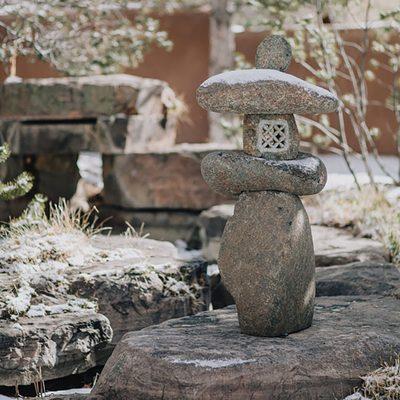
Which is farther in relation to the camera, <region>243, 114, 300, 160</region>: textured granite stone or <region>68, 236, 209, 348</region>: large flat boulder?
<region>68, 236, 209, 348</region>: large flat boulder

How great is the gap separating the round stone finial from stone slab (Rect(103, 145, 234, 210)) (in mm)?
5116

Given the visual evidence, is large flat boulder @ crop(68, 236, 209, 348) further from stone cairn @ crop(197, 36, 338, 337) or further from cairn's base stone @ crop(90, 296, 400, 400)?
stone cairn @ crop(197, 36, 338, 337)

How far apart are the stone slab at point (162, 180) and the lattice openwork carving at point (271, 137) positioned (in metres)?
5.24

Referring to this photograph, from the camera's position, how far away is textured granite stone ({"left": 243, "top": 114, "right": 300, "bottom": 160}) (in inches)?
206

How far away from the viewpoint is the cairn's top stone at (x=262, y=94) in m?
5.05

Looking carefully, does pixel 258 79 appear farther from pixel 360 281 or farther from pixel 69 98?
pixel 69 98

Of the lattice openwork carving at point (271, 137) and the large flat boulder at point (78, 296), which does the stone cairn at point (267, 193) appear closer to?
the lattice openwork carving at point (271, 137)

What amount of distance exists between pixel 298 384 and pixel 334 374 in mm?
210

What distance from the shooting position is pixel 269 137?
5.23 m

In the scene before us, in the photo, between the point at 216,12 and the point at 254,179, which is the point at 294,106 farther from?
the point at 216,12

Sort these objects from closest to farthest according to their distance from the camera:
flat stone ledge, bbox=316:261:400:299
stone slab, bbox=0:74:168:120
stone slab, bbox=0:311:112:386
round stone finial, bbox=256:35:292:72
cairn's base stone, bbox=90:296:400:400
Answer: cairn's base stone, bbox=90:296:400:400
round stone finial, bbox=256:35:292:72
stone slab, bbox=0:311:112:386
flat stone ledge, bbox=316:261:400:299
stone slab, bbox=0:74:168:120

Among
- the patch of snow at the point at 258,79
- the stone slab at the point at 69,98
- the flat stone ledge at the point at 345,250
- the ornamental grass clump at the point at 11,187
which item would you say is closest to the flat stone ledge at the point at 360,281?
the flat stone ledge at the point at 345,250

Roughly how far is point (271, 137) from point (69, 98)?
18.3 feet

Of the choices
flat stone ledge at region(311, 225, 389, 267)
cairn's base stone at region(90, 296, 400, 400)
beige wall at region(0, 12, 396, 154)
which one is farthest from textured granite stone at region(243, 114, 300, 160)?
beige wall at region(0, 12, 396, 154)
